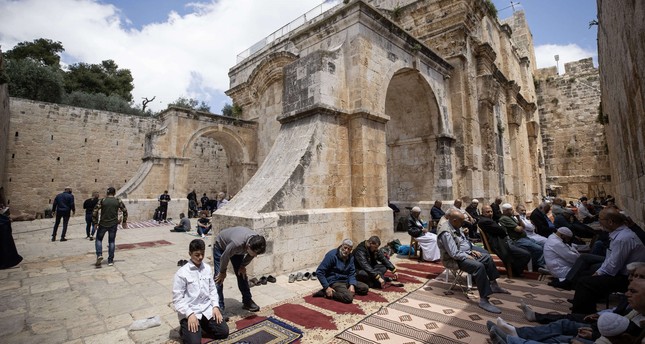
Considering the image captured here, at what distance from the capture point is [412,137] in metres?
9.16

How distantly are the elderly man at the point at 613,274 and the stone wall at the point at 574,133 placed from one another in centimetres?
1827

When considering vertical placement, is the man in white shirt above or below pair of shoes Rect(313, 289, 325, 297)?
above

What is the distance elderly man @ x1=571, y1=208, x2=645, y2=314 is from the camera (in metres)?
3.09

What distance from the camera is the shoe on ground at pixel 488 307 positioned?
133 inches

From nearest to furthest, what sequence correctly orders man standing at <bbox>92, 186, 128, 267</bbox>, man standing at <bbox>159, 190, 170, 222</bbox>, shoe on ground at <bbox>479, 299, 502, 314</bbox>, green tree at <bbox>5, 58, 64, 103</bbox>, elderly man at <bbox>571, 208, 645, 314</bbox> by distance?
elderly man at <bbox>571, 208, 645, 314</bbox>, shoe on ground at <bbox>479, 299, 502, 314</bbox>, man standing at <bbox>92, 186, 128, 267</bbox>, man standing at <bbox>159, 190, 170, 222</bbox>, green tree at <bbox>5, 58, 64, 103</bbox>

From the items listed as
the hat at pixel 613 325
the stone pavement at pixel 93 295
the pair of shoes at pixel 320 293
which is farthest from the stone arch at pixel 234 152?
the hat at pixel 613 325

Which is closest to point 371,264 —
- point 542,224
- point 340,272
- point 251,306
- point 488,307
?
point 340,272

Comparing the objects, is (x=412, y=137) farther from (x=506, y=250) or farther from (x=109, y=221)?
(x=109, y=221)

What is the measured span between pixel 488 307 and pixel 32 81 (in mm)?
25474

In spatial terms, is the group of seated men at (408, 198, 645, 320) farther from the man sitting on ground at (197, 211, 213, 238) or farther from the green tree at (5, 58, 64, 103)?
the green tree at (5, 58, 64, 103)

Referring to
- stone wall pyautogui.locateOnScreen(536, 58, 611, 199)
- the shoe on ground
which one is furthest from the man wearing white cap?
stone wall pyautogui.locateOnScreen(536, 58, 611, 199)

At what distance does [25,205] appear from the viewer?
44.8 feet

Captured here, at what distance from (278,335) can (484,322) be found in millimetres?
2195

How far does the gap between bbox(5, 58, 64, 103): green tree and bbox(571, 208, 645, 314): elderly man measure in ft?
85.1
